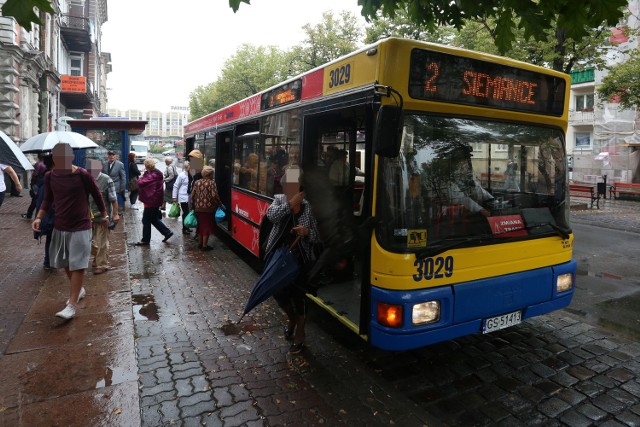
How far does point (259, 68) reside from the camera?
1551 inches

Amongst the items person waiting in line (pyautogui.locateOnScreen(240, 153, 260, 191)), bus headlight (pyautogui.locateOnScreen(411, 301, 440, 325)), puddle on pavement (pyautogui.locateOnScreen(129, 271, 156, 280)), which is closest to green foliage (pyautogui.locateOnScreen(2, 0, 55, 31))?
bus headlight (pyautogui.locateOnScreen(411, 301, 440, 325))

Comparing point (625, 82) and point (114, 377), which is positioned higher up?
point (625, 82)

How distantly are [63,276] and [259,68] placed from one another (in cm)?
3534

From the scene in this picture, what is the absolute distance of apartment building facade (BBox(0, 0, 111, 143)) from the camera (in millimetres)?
20172

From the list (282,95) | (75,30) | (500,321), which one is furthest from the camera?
(75,30)

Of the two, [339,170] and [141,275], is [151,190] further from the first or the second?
[339,170]

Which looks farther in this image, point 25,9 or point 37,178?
point 37,178

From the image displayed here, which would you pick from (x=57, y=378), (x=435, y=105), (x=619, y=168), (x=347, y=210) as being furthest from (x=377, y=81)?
(x=619, y=168)

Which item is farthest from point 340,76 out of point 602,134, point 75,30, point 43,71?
point 75,30

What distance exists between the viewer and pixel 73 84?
107ft

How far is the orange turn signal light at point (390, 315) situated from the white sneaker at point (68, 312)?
3.54 m

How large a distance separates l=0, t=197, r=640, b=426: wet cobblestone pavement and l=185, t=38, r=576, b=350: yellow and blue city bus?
49 centimetres

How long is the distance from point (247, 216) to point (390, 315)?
14.9ft

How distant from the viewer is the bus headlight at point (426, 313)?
3645 mm
